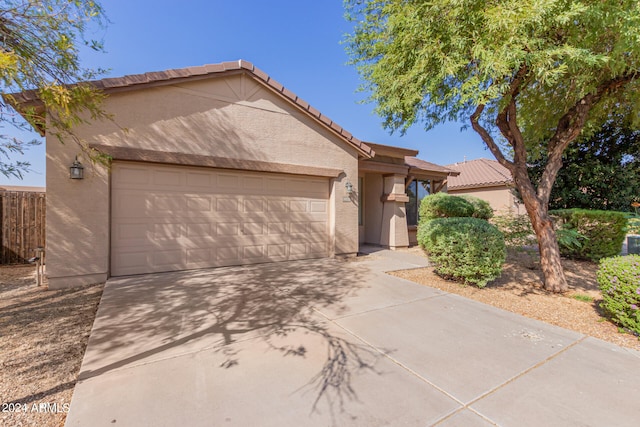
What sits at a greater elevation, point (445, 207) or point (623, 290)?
point (445, 207)

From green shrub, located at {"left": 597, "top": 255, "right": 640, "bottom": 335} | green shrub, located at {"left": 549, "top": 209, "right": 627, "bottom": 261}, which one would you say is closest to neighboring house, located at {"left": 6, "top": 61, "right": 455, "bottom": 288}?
green shrub, located at {"left": 597, "top": 255, "right": 640, "bottom": 335}

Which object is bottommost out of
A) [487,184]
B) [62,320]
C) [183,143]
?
[62,320]

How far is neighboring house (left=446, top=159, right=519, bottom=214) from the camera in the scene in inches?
713

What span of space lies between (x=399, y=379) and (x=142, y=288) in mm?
5053

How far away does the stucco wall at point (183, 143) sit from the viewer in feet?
18.1

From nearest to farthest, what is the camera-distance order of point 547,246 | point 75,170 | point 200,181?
point 75,170, point 547,246, point 200,181

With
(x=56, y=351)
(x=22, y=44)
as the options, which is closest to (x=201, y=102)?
(x=22, y=44)

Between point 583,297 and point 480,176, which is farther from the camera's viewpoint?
point 480,176

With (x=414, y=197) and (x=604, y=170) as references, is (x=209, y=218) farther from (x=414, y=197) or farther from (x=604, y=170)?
(x=604, y=170)

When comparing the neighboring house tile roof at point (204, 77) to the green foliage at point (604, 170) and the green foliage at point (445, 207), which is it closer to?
the green foliage at point (445, 207)

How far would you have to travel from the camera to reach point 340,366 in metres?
2.81

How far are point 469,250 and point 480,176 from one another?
17.6m

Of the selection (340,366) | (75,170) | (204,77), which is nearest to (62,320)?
(75,170)

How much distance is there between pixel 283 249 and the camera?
8.12 metres
